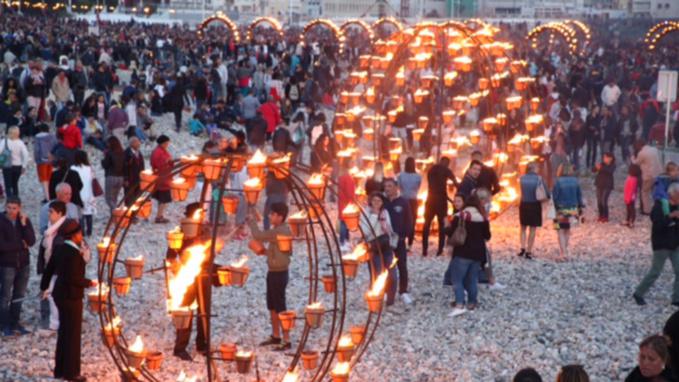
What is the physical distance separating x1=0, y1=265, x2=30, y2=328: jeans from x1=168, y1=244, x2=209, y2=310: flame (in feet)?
6.65

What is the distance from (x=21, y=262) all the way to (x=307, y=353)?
9.72 feet

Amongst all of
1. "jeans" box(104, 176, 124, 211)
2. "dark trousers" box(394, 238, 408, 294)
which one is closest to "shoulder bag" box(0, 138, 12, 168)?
"jeans" box(104, 176, 124, 211)

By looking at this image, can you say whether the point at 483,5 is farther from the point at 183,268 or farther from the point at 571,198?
the point at 183,268

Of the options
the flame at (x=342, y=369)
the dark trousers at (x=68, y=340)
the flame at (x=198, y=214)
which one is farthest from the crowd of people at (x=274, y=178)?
the flame at (x=342, y=369)

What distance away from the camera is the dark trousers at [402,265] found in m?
11.0

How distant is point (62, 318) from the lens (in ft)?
28.6

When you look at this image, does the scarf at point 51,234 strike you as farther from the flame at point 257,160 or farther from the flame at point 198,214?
the flame at point 257,160

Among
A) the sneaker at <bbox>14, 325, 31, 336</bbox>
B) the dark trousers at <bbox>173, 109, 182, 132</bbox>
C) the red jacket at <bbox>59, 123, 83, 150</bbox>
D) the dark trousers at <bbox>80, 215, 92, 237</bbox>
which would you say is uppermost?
the red jacket at <bbox>59, 123, 83, 150</bbox>

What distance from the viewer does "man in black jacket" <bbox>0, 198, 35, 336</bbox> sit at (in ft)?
30.8

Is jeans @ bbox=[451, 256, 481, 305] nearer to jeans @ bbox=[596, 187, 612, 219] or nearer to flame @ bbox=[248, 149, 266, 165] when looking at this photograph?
flame @ bbox=[248, 149, 266, 165]

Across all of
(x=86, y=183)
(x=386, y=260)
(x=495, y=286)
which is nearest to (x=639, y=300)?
(x=495, y=286)

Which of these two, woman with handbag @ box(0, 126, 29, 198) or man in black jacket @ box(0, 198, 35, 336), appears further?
woman with handbag @ box(0, 126, 29, 198)

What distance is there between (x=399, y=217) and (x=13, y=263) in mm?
3706

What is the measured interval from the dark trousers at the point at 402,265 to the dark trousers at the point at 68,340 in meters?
3.43
